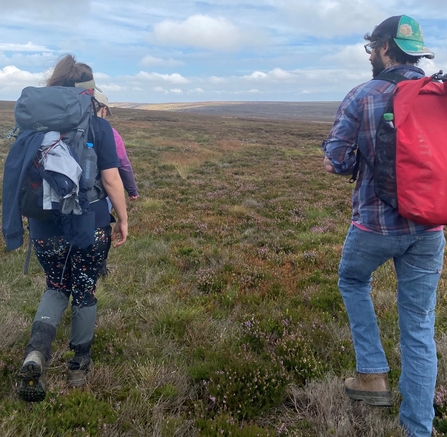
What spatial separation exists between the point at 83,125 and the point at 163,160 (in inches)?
653

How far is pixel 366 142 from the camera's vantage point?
89.5 inches

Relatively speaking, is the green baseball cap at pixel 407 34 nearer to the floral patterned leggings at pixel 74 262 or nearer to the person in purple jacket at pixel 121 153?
the person in purple jacket at pixel 121 153

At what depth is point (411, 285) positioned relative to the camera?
7.75 ft

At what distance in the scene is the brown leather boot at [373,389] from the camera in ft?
8.55

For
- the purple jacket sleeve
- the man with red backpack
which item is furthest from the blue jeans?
the purple jacket sleeve

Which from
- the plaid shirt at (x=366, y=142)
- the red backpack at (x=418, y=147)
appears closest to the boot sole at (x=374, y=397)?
the plaid shirt at (x=366, y=142)

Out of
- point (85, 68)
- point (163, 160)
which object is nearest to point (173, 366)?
point (85, 68)

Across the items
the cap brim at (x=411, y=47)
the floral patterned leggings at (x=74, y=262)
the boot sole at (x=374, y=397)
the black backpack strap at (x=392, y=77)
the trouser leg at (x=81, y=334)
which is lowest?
the boot sole at (x=374, y=397)

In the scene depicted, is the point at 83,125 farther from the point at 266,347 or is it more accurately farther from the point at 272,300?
the point at 272,300

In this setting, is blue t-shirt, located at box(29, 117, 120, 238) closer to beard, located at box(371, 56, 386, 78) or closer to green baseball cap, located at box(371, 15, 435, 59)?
beard, located at box(371, 56, 386, 78)

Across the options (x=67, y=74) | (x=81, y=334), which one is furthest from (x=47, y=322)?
(x=67, y=74)

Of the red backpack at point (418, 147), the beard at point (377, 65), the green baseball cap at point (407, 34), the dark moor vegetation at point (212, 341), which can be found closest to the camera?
the red backpack at point (418, 147)

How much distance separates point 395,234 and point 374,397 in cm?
120

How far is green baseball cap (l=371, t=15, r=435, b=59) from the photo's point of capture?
221 cm
